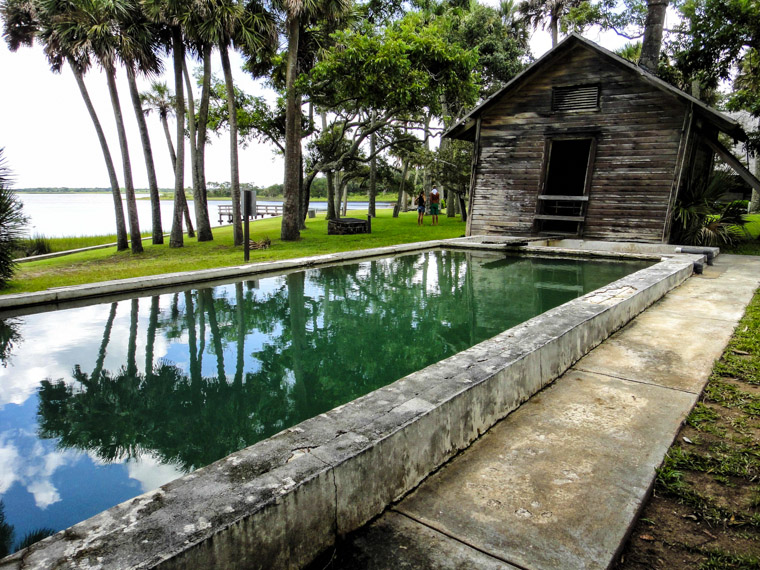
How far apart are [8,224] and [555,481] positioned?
29.6 feet

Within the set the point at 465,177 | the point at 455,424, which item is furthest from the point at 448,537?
the point at 465,177

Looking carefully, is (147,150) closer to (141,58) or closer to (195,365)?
(141,58)

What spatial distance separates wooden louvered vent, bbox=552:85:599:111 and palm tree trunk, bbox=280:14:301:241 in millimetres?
8023

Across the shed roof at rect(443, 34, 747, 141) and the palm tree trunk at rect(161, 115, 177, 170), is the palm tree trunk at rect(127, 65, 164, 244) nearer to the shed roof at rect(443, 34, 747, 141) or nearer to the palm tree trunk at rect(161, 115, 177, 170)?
the palm tree trunk at rect(161, 115, 177, 170)

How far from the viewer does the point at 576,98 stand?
12.5 m

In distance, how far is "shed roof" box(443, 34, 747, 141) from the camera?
35.5 ft

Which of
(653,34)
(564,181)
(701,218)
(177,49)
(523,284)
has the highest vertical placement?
(653,34)

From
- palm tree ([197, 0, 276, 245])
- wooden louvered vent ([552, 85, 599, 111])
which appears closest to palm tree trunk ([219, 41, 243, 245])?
palm tree ([197, 0, 276, 245])

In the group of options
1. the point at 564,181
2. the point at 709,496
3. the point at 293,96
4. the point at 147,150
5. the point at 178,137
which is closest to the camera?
the point at 709,496

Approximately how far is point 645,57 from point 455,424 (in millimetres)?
16480

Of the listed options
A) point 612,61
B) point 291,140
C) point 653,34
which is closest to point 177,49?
point 291,140

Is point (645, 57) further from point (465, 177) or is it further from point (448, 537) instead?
point (448, 537)

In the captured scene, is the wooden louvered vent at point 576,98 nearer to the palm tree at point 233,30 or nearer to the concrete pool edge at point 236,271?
the concrete pool edge at point 236,271

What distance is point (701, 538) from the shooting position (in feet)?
5.69
